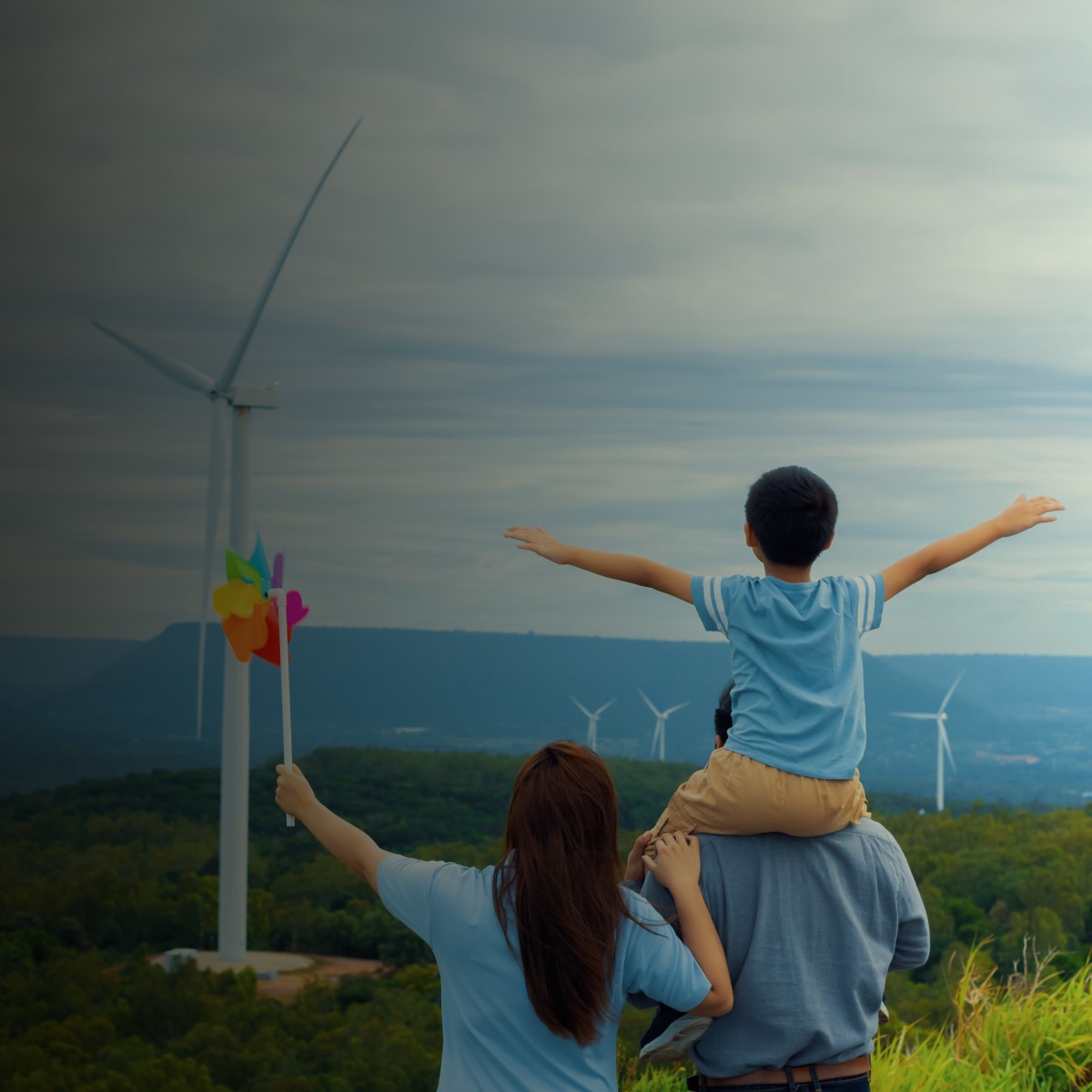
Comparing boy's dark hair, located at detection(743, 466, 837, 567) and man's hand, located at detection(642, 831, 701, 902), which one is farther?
boy's dark hair, located at detection(743, 466, 837, 567)

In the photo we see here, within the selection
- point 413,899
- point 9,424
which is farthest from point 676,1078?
point 9,424

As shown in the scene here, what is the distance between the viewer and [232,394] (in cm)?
2778

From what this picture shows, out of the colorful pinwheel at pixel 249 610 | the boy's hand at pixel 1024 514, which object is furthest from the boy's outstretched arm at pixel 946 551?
the colorful pinwheel at pixel 249 610

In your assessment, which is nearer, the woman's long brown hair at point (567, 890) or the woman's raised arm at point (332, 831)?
the woman's long brown hair at point (567, 890)

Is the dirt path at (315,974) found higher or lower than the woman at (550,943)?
lower

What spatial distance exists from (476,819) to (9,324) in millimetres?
53318

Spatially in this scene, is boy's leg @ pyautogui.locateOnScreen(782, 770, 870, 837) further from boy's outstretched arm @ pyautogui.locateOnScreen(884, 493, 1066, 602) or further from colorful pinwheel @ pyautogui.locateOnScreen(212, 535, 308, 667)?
colorful pinwheel @ pyautogui.locateOnScreen(212, 535, 308, 667)

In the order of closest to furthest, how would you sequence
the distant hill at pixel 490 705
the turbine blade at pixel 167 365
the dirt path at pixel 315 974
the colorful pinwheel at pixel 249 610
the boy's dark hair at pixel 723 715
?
the boy's dark hair at pixel 723 715
the colorful pinwheel at pixel 249 610
the turbine blade at pixel 167 365
the dirt path at pixel 315 974
the distant hill at pixel 490 705

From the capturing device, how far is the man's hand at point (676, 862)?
116 inches

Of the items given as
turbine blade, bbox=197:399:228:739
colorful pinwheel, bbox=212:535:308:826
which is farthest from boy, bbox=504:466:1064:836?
turbine blade, bbox=197:399:228:739

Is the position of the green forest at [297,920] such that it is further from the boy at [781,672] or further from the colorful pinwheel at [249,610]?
the colorful pinwheel at [249,610]

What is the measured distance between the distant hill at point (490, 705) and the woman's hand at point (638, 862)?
81.9m

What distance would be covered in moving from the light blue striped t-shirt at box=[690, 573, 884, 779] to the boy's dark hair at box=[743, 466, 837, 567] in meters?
0.08

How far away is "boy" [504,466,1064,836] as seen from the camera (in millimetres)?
3008
